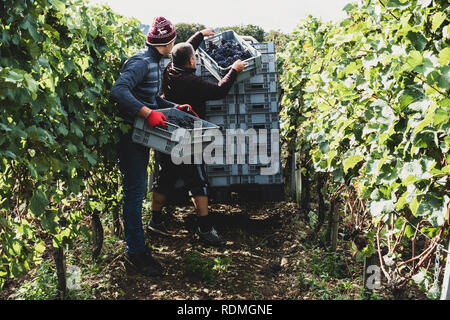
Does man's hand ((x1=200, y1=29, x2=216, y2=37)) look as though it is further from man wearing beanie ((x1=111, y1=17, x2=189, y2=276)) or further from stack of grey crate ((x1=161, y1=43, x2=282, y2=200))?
man wearing beanie ((x1=111, y1=17, x2=189, y2=276))

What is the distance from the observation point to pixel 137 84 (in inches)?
141

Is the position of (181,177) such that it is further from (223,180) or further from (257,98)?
(257,98)

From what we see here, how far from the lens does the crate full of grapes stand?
172 inches

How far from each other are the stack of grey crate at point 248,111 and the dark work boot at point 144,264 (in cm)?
119

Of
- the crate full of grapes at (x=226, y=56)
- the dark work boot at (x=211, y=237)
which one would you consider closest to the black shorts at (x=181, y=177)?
the dark work boot at (x=211, y=237)

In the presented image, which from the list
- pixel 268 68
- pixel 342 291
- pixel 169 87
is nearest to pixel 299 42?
pixel 268 68

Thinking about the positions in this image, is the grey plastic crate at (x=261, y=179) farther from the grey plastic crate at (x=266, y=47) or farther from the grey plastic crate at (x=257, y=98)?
the grey plastic crate at (x=266, y=47)

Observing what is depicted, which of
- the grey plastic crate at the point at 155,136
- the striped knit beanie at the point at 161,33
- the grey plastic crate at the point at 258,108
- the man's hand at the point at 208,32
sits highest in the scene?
the man's hand at the point at 208,32

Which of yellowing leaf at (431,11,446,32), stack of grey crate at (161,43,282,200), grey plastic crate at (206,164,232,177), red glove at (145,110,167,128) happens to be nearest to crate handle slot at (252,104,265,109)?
stack of grey crate at (161,43,282,200)

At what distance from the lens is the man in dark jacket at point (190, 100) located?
416cm

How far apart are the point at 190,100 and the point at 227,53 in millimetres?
698

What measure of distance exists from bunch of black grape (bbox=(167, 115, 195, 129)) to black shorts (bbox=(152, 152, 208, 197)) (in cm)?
59

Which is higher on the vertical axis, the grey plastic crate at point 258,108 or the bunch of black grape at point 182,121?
the grey plastic crate at point 258,108

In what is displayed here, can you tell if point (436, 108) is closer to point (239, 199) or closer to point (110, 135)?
point (110, 135)
